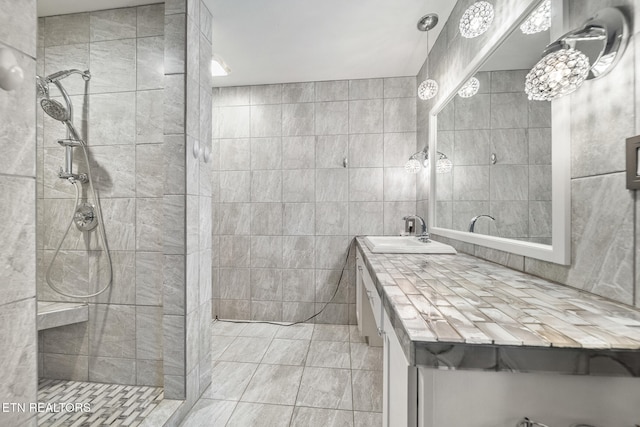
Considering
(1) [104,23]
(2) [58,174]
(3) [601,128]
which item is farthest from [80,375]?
(3) [601,128]

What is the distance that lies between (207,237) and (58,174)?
1.01 m

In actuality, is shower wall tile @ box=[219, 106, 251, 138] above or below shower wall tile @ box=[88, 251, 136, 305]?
above

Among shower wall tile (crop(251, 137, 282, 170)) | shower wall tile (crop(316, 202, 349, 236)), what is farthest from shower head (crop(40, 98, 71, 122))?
shower wall tile (crop(316, 202, 349, 236))

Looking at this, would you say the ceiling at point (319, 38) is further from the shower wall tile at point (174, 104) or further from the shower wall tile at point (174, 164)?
the shower wall tile at point (174, 164)

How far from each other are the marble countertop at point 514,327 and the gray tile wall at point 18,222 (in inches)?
42.7

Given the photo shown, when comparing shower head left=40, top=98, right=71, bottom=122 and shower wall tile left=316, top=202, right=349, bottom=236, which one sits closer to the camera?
shower head left=40, top=98, right=71, bottom=122

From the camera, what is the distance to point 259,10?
1.88 metres

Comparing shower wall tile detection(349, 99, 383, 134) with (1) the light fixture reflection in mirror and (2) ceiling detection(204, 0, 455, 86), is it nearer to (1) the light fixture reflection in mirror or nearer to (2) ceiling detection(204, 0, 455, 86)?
(2) ceiling detection(204, 0, 455, 86)

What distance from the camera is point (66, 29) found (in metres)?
1.86

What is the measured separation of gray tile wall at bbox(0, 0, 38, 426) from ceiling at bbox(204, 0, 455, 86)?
134 centimetres

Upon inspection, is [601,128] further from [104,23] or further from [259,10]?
[104,23]

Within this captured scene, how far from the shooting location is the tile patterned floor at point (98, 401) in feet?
4.75

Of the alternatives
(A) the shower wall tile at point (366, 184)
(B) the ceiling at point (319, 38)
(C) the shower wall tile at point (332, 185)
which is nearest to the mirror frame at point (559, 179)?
(B) the ceiling at point (319, 38)

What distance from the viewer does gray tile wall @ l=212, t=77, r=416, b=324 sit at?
9.35ft
